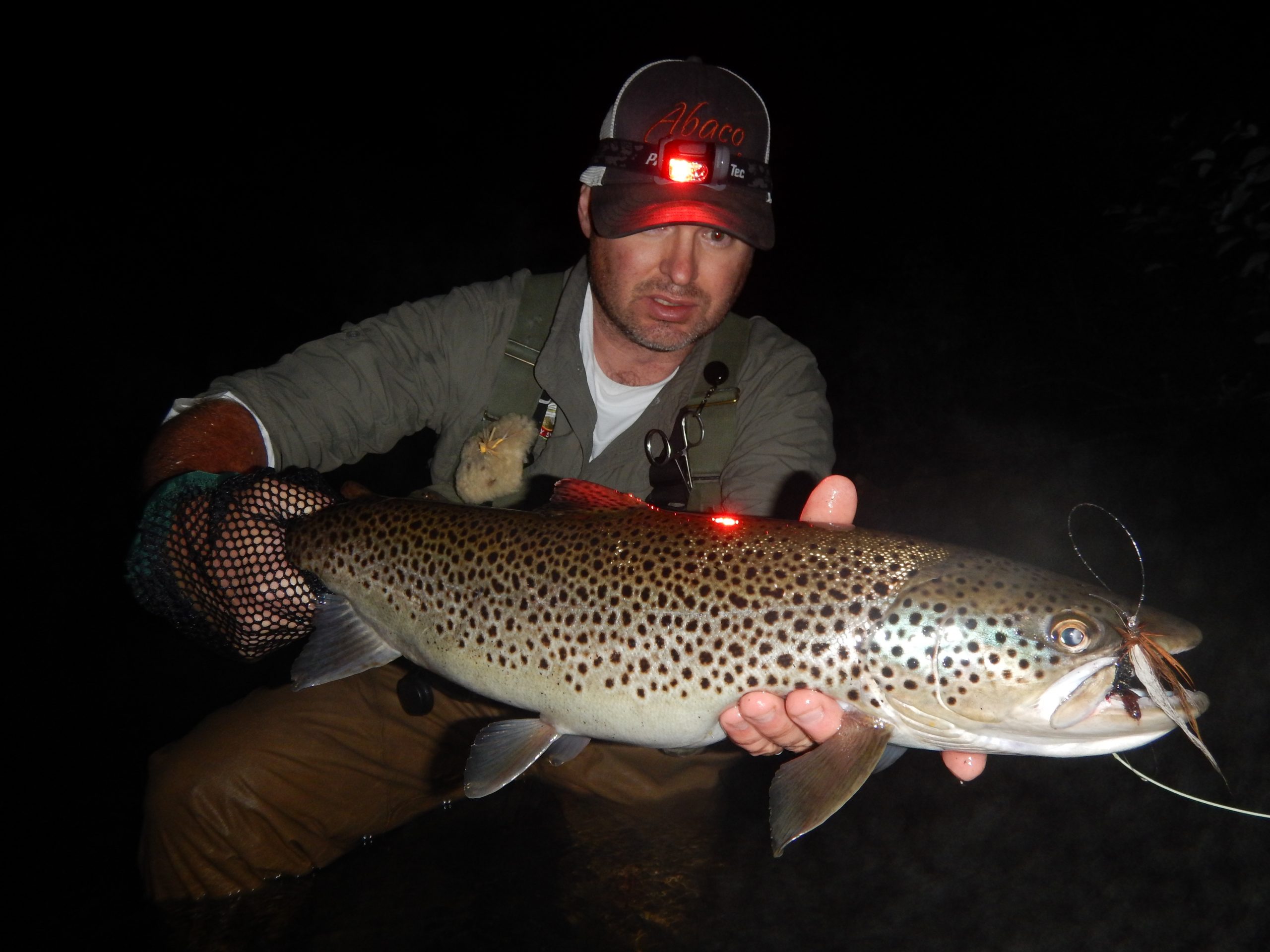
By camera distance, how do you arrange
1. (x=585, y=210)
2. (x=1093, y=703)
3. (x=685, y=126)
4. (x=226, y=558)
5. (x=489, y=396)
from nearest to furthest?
(x=1093, y=703)
(x=226, y=558)
(x=685, y=126)
(x=489, y=396)
(x=585, y=210)

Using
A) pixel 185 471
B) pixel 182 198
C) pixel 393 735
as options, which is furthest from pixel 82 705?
pixel 182 198

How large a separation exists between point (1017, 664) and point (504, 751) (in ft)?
4.08

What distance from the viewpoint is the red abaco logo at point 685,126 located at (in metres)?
2.90

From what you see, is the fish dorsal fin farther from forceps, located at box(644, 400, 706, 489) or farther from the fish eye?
the fish eye

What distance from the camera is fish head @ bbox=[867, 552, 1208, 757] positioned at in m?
1.65

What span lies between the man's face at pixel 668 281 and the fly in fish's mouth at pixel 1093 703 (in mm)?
1729

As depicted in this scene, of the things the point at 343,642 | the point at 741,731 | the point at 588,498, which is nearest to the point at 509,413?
the point at 588,498

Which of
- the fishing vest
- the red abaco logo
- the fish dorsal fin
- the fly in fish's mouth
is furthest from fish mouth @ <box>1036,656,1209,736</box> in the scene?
the red abaco logo

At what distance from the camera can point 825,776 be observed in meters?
1.73

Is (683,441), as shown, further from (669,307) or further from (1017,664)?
(1017,664)

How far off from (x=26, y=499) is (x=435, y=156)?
63.9ft

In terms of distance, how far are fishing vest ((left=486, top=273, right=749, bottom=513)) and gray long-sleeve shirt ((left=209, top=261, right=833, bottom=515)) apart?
0.14 ft

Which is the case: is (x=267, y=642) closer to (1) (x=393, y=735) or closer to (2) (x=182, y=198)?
(1) (x=393, y=735)

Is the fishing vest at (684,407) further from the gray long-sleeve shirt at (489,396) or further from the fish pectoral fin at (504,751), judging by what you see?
the fish pectoral fin at (504,751)
